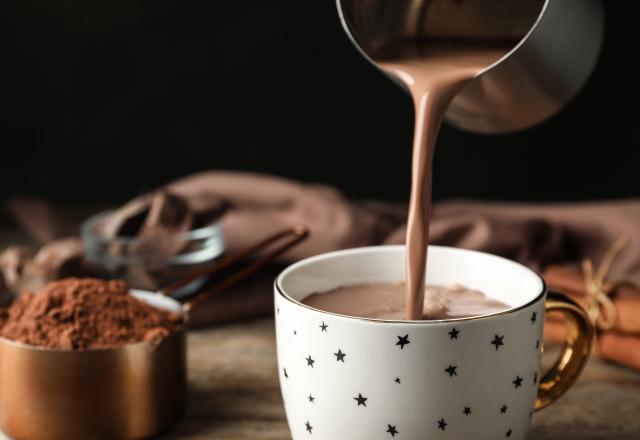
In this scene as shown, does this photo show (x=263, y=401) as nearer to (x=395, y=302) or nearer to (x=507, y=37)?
(x=395, y=302)

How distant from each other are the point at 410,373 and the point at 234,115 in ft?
4.73

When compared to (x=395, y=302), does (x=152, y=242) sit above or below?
below

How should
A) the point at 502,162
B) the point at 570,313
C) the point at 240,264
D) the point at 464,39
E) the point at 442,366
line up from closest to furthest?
the point at 442,366 < the point at 570,313 < the point at 464,39 < the point at 240,264 < the point at 502,162

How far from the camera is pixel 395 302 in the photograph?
0.98 m

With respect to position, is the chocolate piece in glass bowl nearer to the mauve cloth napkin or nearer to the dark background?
the mauve cloth napkin

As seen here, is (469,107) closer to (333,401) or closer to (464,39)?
(464,39)

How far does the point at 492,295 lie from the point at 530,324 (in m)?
0.15

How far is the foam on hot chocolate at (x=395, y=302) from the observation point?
3.06ft

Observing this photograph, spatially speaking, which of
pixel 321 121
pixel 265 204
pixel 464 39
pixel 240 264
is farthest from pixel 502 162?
pixel 464 39

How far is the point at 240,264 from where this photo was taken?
164 cm

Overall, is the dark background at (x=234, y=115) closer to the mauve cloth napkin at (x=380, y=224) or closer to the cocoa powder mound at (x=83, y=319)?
the mauve cloth napkin at (x=380, y=224)

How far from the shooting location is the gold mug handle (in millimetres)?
989

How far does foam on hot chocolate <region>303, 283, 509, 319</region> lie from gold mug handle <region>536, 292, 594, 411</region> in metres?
0.09

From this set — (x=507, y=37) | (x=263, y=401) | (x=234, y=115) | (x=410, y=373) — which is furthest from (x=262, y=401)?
(x=234, y=115)
